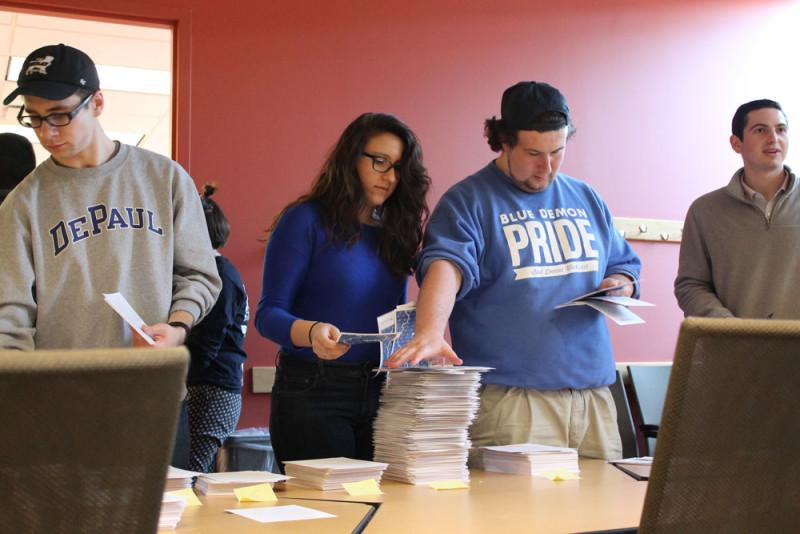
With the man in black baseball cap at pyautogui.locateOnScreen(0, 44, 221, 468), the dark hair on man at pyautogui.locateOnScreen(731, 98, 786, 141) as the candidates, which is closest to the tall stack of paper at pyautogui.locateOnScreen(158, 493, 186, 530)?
the man in black baseball cap at pyautogui.locateOnScreen(0, 44, 221, 468)

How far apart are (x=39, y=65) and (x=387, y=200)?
1.01 metres

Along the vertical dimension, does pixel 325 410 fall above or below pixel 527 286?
below

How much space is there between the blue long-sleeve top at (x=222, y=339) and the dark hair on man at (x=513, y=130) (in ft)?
3.84

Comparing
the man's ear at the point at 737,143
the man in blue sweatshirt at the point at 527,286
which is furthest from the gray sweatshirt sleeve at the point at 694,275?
the man in blue sweatshirt at the point at 527,286

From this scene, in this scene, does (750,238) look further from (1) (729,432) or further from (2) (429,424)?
(1) (729,432)

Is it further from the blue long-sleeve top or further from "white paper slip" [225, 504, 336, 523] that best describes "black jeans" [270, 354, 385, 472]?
the blue long-sleeve top

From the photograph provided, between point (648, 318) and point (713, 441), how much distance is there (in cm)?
395

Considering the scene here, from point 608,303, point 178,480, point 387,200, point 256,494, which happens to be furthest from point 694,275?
point 178,480

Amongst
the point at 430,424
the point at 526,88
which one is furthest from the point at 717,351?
the point at 526,88

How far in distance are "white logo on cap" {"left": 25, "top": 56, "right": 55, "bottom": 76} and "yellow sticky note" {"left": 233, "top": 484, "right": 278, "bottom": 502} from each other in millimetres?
1098

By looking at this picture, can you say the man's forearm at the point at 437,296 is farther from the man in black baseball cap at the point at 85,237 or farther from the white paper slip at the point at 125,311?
the white paper slip at the point at 125,311

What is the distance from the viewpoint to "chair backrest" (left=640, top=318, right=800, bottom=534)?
116 cm

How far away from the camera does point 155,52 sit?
620cm

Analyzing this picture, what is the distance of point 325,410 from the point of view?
2.41 meters
